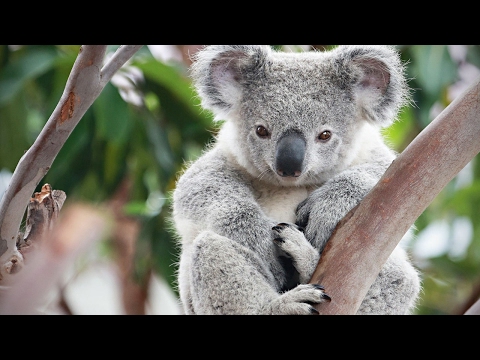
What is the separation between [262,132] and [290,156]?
0.86ft

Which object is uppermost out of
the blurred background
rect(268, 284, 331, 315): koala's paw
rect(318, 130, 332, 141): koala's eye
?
rect(318, 130, 332, 141): koala's eye

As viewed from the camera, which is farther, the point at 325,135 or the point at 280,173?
the point at 325,135

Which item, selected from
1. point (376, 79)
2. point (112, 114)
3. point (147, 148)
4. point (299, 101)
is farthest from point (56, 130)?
point (147, 148)

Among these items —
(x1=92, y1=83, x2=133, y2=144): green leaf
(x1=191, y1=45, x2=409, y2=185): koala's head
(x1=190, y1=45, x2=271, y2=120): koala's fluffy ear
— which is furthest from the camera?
(x1=92, y1=83, x2=133, y2=144): green leaf

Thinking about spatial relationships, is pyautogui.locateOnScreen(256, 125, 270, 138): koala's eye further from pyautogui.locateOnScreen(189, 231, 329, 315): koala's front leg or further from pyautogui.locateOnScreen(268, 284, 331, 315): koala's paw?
pyautogui.locateOnScreen(268, 284, 331, 315): koala's paw

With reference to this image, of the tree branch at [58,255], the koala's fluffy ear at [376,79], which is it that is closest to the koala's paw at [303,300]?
the koala's fluffy ear at [376,79]

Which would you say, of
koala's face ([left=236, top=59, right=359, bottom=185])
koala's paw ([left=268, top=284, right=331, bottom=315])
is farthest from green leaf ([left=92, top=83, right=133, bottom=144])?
koala's paw ([left=268, top=284, right=331, bottom=315])

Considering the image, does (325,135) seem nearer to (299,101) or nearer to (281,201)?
(299,101)

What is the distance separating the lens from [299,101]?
2383 millimetres

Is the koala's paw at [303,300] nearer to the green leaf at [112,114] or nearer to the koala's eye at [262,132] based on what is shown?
the koala's eye at [262,132]

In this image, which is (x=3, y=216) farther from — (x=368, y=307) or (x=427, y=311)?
(x=427, y=311)

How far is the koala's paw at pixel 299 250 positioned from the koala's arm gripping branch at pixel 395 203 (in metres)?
0.05

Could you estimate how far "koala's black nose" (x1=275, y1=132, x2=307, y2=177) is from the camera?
225 centimetres
